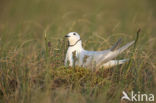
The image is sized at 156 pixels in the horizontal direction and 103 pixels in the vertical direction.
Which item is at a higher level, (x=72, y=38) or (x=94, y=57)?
→ (x=72, y=38)

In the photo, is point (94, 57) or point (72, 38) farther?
point (72, 38)

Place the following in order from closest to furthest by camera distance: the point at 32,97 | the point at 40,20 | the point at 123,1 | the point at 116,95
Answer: the point at 32,97
the point at 116,95
the point at 40,20
the point at 123,1

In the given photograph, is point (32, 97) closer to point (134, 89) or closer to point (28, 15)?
point (134, 89)

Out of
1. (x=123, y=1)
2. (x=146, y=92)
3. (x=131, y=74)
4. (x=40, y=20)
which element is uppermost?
(x=123, y=1)

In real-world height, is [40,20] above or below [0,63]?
above

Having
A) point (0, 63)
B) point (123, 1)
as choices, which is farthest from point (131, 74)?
point (123, 1)

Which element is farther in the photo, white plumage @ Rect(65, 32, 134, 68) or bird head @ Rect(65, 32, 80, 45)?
bird head @ Rect(65, 32, 80, 45)

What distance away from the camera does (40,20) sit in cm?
1225

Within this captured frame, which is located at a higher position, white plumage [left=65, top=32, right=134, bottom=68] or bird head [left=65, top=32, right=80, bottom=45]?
bird head [left=65, top=32, right=80, bottom=45]

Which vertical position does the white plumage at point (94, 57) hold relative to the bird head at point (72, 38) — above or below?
below

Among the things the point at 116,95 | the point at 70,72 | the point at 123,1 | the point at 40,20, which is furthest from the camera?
the point at 123,1

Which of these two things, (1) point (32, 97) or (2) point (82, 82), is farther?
(2) point (82, 82)

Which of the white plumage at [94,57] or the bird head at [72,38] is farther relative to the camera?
the bird head at [72,38]

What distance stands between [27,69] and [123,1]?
13084mm
